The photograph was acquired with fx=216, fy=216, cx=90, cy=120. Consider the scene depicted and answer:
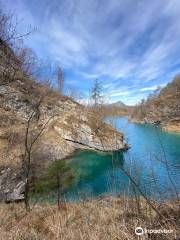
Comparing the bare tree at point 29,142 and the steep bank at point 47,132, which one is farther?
the steep bank at point 47,132

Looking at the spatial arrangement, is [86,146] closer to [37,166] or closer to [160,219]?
[37,166]

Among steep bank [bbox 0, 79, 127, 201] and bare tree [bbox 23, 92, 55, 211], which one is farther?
steep bank [bbox 0, 79, 127, 201]
